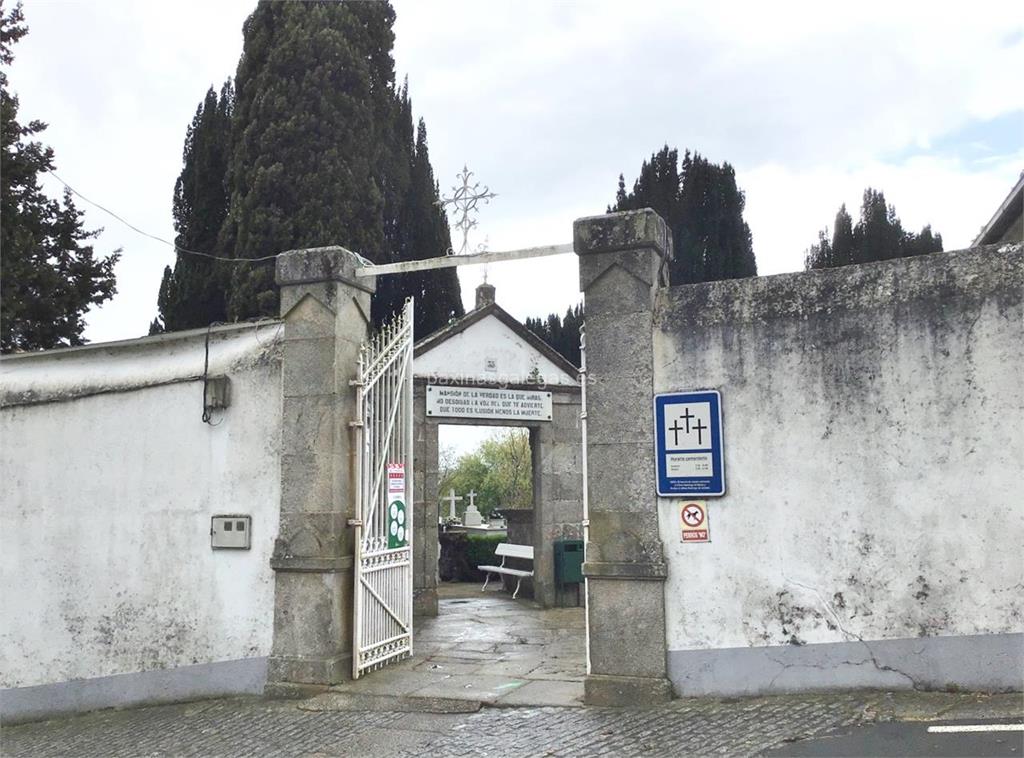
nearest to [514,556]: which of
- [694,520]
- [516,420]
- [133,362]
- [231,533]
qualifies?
[516,420]

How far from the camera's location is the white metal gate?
7953mm

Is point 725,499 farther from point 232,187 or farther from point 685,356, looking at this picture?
point 232,187

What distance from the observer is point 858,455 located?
643 centimetres

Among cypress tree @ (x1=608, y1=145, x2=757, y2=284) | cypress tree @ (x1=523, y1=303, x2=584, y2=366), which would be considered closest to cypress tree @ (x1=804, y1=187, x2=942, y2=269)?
cypress tree @ (x1=608, y1=145, x2=757, y2=284)

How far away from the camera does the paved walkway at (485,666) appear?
7129mm

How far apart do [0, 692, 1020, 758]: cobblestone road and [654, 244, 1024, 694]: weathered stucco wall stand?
342mm

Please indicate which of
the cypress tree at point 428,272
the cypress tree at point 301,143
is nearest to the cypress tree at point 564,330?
the cypress tree at point 428,272

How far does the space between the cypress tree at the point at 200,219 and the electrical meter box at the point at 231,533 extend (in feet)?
39.5

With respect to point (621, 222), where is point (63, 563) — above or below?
below

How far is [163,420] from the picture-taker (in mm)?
8242

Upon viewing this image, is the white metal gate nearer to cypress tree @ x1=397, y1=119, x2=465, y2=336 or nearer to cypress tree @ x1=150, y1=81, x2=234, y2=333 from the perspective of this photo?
cypress tree @ x1=150, y1=81, x2=234, y2=333

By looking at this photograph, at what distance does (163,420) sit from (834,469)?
5.67 meters

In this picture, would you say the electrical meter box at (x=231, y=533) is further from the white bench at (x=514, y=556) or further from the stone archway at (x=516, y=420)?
the white bench at (x=514, y=556)

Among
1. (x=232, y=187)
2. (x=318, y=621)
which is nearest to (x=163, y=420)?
(x=318, y=621)
